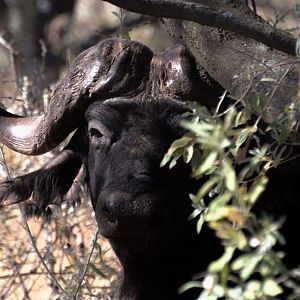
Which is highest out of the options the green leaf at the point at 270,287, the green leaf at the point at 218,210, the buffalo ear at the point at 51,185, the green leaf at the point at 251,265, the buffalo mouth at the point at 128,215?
the green leaf at the point at 218,210

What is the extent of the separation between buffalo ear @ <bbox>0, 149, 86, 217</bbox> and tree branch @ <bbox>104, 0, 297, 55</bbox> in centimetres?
182

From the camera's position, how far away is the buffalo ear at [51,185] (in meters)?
5.24

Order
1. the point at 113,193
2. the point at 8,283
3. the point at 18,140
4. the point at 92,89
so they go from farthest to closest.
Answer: the point at 8,283 < the point at 18,140 < the point at 92,89 < the point at 113,193

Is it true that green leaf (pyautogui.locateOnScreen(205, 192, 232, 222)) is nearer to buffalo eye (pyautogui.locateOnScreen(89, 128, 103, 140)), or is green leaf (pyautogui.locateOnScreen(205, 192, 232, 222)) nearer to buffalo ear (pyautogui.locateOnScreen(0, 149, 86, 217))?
buffalo eye (pyautogui.locateOnScreen(89, 128, 103, 140))

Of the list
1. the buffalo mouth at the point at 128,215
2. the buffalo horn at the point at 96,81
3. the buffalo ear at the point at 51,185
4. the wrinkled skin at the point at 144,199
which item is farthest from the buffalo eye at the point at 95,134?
the buffalo mouth at the point at 128,215

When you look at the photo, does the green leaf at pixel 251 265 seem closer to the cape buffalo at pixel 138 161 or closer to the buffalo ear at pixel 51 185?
the cape buffalo at pixel 138 161

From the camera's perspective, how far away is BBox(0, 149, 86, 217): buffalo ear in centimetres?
524

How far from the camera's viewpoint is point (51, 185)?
5258 mm

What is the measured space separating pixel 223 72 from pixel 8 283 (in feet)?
10.5

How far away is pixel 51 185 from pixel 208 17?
2.00m

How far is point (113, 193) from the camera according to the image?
4.29 metres

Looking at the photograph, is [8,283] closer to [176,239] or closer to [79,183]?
[79,183]

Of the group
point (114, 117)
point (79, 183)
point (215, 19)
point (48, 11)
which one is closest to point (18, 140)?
point (79, 183)

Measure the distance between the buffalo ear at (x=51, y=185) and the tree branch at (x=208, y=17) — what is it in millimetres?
1822
